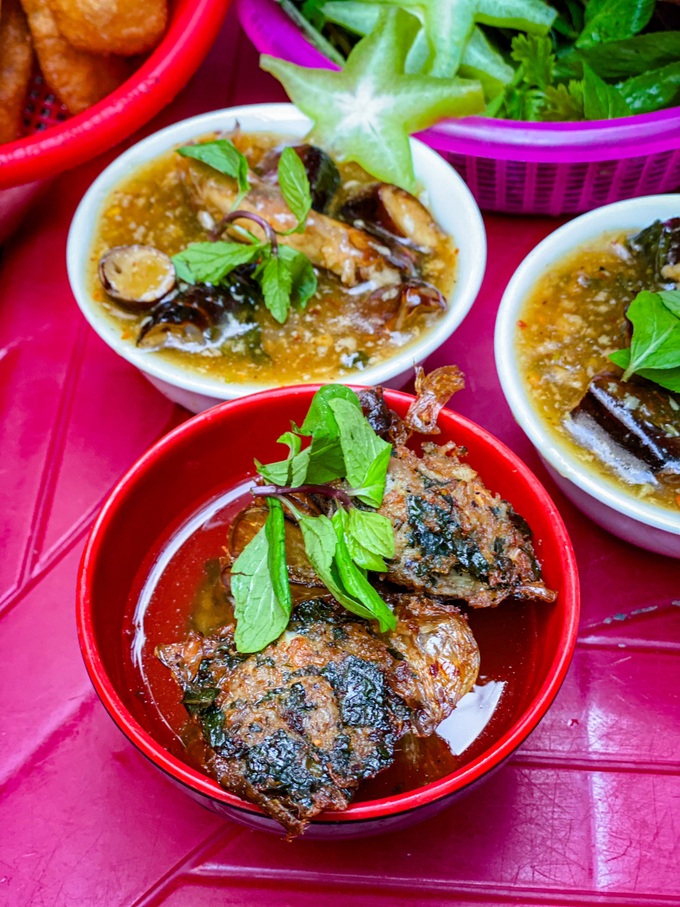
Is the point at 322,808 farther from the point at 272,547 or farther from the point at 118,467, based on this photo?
the point at 118,467

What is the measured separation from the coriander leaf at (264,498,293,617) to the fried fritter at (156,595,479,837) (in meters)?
0.04

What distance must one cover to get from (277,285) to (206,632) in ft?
2.31

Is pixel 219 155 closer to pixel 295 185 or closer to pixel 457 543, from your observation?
pixel 295 185

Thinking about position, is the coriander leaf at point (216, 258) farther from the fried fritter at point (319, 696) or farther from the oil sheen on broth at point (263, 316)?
the fried fritter at point (319, 696)

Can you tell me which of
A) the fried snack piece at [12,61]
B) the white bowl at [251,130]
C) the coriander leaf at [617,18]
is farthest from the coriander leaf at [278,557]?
the coriander leaf at [617,18]

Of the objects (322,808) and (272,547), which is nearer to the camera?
(322,808)

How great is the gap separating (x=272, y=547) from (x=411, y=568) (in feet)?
0.64

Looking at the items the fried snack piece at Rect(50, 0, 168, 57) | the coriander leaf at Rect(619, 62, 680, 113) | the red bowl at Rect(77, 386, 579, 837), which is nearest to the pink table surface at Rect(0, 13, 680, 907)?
the red bowl at Rect(77, 386, 579, 837)

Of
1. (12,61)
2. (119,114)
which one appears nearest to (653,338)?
(119,114)

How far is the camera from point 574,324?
1.64 metres

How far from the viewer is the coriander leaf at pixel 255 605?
109cm

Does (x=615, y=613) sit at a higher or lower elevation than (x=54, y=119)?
lower

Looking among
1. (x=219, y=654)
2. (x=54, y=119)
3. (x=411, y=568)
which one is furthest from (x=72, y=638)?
(x=54, y=119)

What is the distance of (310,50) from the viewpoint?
6.29 feet
